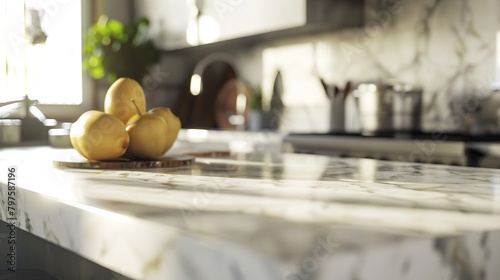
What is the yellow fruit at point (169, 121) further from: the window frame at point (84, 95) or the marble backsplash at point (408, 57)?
the window frame at point (84, 95)

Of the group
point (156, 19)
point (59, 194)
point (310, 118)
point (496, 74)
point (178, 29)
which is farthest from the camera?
point (156, 19)

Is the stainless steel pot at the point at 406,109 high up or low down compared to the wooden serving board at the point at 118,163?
up

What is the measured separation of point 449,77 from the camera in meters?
2.70

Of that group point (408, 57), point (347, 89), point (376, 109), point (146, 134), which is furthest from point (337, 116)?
point (146, 134)

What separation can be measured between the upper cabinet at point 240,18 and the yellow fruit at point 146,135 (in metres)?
1.88

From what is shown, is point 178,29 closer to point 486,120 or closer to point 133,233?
point 486,120

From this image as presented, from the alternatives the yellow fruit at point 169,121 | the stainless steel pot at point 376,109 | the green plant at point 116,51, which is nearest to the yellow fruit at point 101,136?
the yellow fruit at point 169,121

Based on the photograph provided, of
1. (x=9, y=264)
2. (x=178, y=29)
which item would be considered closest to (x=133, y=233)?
(x=9, y=264)

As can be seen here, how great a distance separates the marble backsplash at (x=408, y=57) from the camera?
2.57 meters

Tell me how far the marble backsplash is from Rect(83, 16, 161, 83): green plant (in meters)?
1.15

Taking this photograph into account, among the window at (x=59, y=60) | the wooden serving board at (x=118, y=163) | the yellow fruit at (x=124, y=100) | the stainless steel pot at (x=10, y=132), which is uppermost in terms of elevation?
the window at (x=59, y=60)

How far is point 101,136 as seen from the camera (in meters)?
1.10

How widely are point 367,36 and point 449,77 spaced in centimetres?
55

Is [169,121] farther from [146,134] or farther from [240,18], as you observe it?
[240,18]
